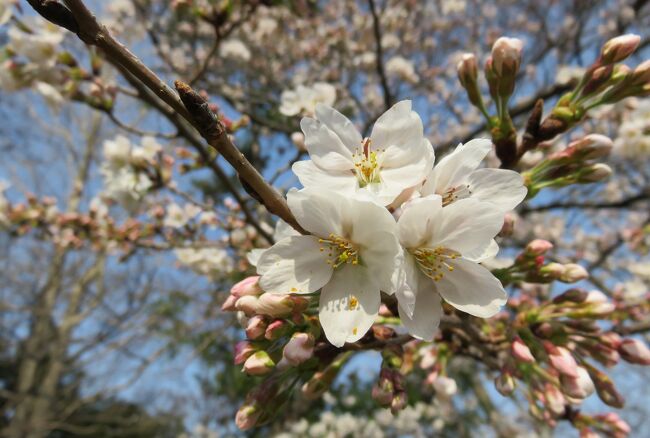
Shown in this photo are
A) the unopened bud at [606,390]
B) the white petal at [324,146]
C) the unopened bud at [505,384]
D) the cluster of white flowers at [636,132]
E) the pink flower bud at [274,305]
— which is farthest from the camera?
the cluster of white flowers at [636,132]

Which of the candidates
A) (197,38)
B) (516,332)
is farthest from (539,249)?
(197,38)

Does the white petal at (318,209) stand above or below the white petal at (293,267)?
above

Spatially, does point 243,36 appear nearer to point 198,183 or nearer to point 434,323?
point 198,183

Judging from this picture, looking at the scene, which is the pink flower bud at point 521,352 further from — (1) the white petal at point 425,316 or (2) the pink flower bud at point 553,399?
(1) the white petal at point 425,316

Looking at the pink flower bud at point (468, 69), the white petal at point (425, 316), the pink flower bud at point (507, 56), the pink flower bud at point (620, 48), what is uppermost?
the pink flower bud at point (468, 69)

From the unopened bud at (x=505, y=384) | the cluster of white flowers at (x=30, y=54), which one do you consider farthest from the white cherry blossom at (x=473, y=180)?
the cluster of white flowers at (x=30, y=54)

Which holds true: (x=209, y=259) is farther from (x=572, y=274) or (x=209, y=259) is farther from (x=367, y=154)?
(x=572, y=274)

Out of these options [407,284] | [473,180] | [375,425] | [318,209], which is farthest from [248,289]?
[375,425]
